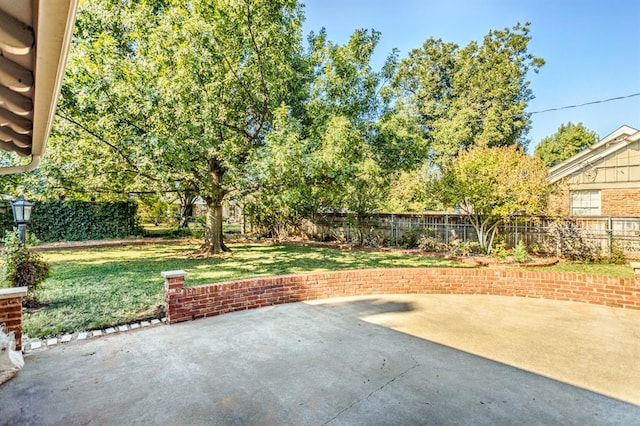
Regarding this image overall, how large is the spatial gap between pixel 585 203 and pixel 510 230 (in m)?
4.83

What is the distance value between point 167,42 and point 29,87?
790 centimetres

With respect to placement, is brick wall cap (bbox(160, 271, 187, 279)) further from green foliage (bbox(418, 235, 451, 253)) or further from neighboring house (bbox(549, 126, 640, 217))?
neighboring house (bbox(549, 126, 640, 217))

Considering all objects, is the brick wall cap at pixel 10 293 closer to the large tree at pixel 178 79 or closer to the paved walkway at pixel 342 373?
the paved walkway at pixel 342 373

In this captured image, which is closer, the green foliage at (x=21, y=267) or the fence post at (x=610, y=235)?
the green foliage at (x=21, y=267)

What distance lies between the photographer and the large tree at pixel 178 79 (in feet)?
27.3

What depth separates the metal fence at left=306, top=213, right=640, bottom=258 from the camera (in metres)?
10.6

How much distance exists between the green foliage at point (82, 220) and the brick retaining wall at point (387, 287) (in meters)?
13.4

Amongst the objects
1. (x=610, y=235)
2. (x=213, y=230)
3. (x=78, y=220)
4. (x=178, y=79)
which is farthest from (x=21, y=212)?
(x=610, y=235)

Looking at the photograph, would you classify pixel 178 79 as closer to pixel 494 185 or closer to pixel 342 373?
pixel 342 373

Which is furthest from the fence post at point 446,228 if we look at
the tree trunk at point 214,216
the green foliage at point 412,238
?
the tree trunk at point 214,216

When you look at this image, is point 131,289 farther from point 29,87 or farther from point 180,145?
point 29,87

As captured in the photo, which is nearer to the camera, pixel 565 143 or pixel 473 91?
pixel 473 91

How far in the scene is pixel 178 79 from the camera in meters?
8.62

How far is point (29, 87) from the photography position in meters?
2.14
